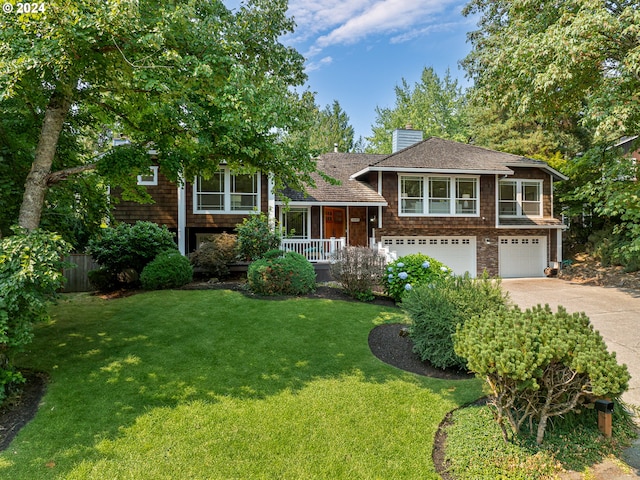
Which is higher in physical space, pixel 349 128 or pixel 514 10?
pixel 349 128

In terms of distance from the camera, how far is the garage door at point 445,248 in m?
16.1

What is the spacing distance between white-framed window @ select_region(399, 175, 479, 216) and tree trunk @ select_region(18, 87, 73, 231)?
41.8 feet

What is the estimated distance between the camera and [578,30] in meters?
9.43

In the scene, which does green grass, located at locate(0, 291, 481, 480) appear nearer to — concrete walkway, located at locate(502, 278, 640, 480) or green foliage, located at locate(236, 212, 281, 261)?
concrete walkway, located at locate(502, 278, 640, 480)

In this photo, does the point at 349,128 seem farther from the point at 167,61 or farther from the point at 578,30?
the point at 167,61

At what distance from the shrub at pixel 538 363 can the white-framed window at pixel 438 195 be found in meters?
12.4

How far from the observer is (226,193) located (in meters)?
14.6

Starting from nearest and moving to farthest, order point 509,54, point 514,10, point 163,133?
point 163,133 → point 509,54 → point 514,10

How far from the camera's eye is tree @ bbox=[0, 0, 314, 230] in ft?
14.4

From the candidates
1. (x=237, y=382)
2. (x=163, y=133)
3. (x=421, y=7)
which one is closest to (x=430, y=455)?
(x=237, y=382)

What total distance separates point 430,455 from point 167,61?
6.00m

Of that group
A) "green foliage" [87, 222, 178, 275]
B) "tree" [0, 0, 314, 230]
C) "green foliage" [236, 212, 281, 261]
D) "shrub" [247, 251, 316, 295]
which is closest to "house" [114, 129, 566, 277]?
"green foliage" [236, 212, 281, 261]

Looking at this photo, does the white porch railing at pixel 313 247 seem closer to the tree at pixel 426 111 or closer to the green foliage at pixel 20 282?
the green foliage at pixel 20 282

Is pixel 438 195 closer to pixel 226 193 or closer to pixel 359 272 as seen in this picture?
pixel 359 272
